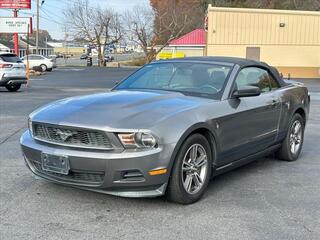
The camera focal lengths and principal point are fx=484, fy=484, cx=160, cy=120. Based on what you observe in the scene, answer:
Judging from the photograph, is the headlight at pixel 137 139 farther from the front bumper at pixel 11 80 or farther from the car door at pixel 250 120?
the front bumper at pixel 11 80

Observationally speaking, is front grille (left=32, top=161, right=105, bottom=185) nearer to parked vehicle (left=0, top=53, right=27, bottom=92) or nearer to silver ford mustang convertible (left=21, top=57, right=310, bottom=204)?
silver ford mustang convertible (left=21, top=57, right=310, bottom=204)

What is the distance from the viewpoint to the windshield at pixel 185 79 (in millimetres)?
5578

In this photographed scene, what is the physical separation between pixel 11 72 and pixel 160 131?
15.8 metres

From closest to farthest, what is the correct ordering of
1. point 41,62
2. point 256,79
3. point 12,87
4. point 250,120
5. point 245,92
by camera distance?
1. point 245,92
2. point 250,120
3. point 256,79
4. point 12,87
5. point 41,62

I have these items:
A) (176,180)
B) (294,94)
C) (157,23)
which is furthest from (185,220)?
(157,23)

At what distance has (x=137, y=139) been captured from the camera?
440cm

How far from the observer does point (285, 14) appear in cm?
3566

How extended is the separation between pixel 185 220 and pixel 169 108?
1.11 meters

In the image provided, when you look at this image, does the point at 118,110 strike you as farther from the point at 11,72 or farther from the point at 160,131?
the point at 11,72

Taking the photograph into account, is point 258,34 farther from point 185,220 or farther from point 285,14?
point 185,220

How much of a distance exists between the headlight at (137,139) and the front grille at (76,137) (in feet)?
0.49

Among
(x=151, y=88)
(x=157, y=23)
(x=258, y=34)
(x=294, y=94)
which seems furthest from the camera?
(x=157, y=23)

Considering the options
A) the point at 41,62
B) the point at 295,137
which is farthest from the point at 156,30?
the point at 295,137

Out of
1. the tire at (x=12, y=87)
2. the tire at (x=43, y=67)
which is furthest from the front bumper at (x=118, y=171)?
the tire at (x=43, y=67)
